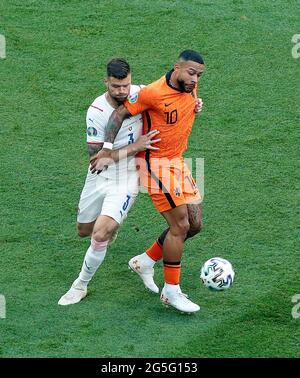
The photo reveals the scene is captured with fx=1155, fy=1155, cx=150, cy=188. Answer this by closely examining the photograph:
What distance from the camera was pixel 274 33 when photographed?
12609 mm

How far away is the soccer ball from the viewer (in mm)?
8586

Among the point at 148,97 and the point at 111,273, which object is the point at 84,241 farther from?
the point at 148,97

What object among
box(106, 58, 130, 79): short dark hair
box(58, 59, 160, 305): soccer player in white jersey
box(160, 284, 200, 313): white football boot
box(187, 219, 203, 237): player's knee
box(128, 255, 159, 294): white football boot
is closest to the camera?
box(106, 58, 130, 79): short dark hair

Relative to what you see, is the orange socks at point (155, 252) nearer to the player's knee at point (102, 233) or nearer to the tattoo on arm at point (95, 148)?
the player's knee at point (102, 233)

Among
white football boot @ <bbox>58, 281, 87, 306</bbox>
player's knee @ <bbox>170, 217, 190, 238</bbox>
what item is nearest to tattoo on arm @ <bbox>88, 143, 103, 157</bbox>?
player's knee @ <bbox>170, 217, 190, 238</bbox>

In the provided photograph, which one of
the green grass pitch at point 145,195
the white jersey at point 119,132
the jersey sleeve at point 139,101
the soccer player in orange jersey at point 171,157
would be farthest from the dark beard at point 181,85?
the green grass pitch at point 145,195

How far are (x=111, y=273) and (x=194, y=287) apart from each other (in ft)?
2.30

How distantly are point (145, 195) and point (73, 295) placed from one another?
1.76 m

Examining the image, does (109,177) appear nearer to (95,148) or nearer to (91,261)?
(95,148)

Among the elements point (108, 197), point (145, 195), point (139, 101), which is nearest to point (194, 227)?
point (108, 197)

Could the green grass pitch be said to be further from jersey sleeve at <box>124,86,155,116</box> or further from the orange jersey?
jersey sleeve at <box>124,86,155,116</box>

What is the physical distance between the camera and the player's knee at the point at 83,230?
9.19m

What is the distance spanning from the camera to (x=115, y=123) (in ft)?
28.4

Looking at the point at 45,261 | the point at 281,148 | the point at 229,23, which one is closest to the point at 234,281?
the point at 45,261
